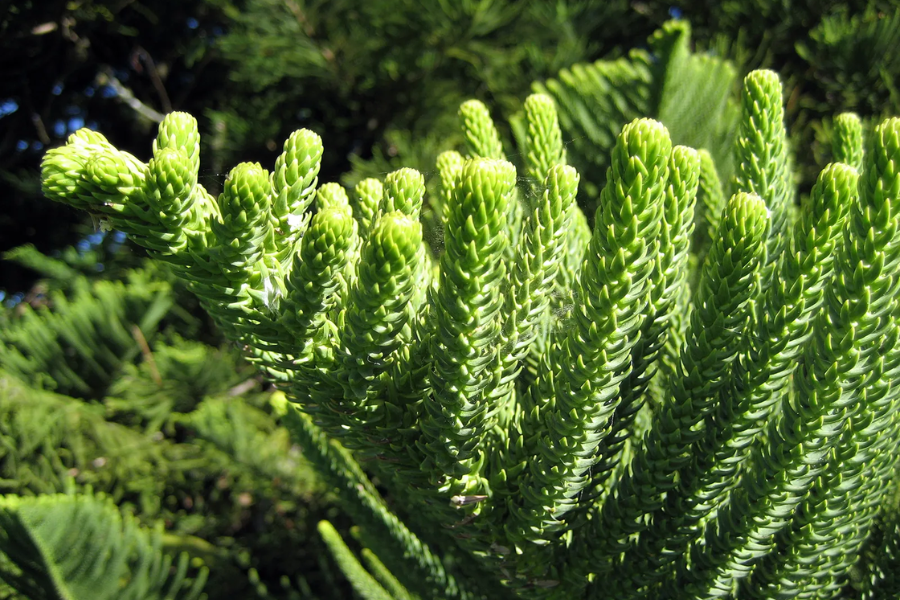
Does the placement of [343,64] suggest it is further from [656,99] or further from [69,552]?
[69,552]

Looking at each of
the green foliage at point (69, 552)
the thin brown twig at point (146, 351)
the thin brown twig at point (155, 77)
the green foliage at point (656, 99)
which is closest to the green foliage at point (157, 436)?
the thin brown twig at point (146, 351)

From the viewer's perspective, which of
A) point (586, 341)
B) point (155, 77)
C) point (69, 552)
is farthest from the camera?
point (155, 77)

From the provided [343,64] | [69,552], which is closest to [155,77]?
[343,64]

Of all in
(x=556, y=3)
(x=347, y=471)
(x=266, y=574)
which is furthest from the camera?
(x=556, y=3)

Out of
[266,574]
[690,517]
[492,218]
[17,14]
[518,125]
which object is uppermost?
[17,14]

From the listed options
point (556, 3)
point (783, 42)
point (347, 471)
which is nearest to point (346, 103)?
point (556, 3)

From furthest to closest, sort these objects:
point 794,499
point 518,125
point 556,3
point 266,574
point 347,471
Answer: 1. point 556,3
2. point 266,574
3. point 518,125
4. point 347,471
5. point 794,499

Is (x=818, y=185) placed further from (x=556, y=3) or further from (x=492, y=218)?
(x=556, y=3)

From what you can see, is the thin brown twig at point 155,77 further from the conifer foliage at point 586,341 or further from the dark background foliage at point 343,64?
the conifer foliage at point 586,341
